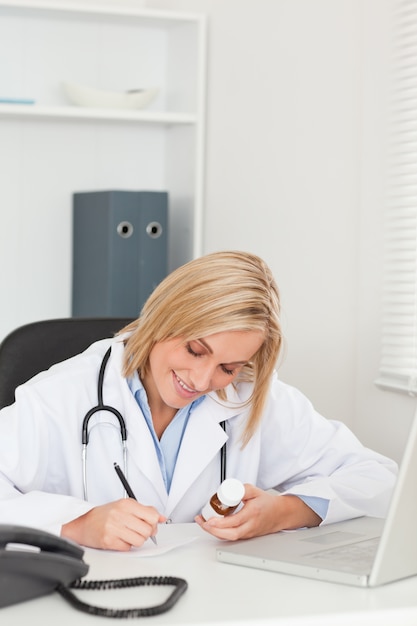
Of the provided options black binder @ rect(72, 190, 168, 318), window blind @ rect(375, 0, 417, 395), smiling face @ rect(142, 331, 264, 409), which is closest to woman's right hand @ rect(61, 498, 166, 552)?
smiling face @ rect(142, 331, 264, 409)

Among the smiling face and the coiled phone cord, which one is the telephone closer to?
the coiled phone cord

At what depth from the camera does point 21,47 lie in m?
3.12

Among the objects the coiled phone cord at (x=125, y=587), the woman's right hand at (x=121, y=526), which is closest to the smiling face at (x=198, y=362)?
the woman's right hand at (x=121, y=526)

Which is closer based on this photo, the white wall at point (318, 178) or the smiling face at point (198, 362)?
the smiling face at point (198, 362)

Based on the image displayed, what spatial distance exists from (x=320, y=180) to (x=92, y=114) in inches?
30.5

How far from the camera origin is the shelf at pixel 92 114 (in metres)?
2.91

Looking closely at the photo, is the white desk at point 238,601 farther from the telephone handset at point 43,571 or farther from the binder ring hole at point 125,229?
the binder ring hole at point 125,229

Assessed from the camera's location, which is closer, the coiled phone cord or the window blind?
the coiled phone cord

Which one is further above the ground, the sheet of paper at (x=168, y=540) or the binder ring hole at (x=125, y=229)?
the binder ring hole at (x=125, y=229)

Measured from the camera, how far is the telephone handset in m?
1.05

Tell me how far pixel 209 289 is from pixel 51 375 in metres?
0.31

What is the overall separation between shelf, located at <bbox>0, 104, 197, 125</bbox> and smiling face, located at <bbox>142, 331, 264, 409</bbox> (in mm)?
1454

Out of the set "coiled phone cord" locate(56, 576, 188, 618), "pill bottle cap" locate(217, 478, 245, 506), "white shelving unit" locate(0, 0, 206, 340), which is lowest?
"coiled phone cord" locate(56, 576, 188, 618)

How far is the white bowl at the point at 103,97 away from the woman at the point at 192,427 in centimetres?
139
